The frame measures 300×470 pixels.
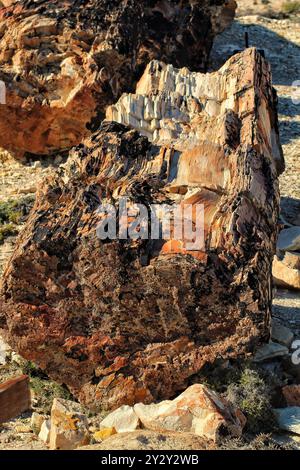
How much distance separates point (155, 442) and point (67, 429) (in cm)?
98

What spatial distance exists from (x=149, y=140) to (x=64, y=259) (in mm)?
3315

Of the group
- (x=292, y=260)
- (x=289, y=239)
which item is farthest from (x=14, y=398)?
(x=289, y=239)

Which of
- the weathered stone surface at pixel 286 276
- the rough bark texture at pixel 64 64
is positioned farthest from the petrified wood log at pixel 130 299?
the rough bark texture at pixel 64 64

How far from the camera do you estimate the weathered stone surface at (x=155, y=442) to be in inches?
407

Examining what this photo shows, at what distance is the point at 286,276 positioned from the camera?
53.1 feet

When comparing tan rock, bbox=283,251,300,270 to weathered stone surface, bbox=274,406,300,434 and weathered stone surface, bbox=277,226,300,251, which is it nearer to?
weathered stone surface, bbox=277,226,300,251

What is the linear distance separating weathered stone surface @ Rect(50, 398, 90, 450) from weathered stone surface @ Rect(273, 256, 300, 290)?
5.79m

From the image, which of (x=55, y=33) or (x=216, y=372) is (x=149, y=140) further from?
(x=55, y=33)

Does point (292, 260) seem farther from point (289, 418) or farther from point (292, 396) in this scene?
point (289, 418)

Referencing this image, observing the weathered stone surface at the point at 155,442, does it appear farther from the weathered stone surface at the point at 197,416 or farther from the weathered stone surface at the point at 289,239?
the weathered stone surface at the point at 289,239

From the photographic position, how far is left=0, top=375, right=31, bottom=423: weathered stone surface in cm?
1192

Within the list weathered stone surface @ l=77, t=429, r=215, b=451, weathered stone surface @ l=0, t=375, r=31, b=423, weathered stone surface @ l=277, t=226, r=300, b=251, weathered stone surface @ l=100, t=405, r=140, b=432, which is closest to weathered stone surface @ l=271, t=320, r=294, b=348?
weathered stone surface @ l=100, t=405, r=140, b=432
